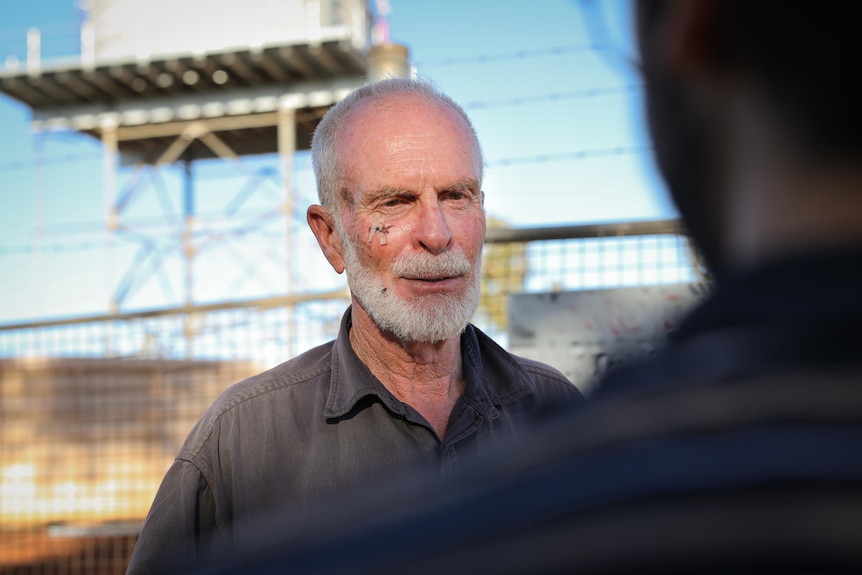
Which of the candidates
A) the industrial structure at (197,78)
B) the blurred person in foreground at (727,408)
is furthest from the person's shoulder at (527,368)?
the industrial structure at (197,78)

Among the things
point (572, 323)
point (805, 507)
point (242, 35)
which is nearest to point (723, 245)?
point (805, 507)

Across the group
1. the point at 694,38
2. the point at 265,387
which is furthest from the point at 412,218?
the point at 694,38

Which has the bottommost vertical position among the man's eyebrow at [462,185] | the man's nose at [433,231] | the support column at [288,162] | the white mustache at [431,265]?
the white mustache at [431,265]

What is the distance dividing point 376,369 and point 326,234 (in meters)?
0.45

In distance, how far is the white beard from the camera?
92.6 inches

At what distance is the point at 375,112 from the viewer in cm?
242

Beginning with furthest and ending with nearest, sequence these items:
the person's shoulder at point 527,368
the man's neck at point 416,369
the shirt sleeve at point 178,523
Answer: the person's shoulder at point 527,368
the man's neck at point 416,369
the shirt sleeve at point 178,523

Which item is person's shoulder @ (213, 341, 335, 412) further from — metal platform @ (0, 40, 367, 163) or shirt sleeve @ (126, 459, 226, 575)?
metal platform @ (0, 40, 367, 163)

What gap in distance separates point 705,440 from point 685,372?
4cm

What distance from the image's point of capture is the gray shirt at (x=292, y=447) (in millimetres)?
2172

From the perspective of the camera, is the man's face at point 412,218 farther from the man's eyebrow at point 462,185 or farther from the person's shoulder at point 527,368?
the person's shoulder at point 527,368

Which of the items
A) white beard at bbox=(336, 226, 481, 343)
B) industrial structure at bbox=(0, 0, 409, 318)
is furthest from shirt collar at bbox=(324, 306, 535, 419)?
industrial structure at bbox=(0, 0, 409, 318)

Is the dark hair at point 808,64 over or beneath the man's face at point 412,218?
beneath

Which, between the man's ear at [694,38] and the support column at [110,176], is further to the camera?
the support column at [110,176]
